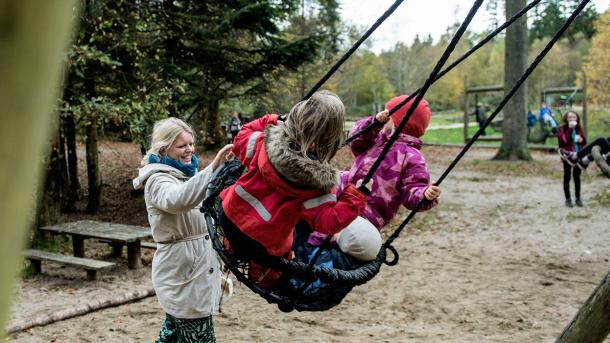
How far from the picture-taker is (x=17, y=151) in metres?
0.35

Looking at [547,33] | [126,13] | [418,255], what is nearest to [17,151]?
[418,255]

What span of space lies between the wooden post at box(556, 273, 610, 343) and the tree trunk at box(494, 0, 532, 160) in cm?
1301

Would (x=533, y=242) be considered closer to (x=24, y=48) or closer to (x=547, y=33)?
(x=24, y=48)

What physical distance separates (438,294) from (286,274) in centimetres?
342

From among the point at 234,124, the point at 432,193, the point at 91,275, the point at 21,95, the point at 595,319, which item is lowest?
the point at 91,275

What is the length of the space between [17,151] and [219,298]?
9.40ft

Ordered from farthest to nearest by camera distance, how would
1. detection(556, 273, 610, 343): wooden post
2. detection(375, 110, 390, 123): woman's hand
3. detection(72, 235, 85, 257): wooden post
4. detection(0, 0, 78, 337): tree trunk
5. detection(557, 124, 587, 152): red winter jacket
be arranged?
detection(557, 124, 587, 152): red winter jacket < detection(72, 235, 85, 257): wooden post < detection(375, 110, 390, 123): woman's hand < detection(556, 273, 610, 343): wooden post < detection(0, 0, 78, 337): tree trunk

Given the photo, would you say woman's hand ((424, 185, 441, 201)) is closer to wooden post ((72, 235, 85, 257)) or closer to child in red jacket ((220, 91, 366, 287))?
child in red jacket ((220, 91, 366, 287))

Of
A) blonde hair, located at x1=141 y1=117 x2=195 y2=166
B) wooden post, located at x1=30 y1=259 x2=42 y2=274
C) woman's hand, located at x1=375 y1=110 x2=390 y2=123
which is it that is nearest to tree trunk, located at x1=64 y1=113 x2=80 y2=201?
wooden post, located at x1=30 y1=259 x2=42 y2=274

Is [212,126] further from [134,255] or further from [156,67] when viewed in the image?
[134,255]

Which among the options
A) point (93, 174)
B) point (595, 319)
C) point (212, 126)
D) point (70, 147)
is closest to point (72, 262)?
point (70, 147)

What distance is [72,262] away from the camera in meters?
5.84

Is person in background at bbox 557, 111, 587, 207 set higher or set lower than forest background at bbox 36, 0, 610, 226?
lower

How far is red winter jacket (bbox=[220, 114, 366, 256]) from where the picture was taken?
225 cm
